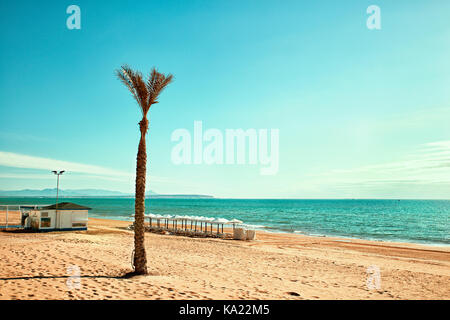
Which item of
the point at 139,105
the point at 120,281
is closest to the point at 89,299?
the point at 120,281

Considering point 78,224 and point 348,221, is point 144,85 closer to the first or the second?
point 78,224

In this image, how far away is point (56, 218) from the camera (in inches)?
841

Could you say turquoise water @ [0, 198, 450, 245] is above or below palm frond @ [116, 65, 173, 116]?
below

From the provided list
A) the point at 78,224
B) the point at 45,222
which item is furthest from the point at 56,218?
the point at 78,224

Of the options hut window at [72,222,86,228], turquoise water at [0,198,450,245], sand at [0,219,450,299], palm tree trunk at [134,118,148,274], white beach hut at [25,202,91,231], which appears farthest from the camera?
turquoise water at [0,198,450,245]

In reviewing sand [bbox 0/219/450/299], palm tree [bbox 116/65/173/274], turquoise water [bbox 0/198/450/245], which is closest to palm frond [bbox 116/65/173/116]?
palm tree [bbox 116/65/173/274]

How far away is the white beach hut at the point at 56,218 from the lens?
68.5ft

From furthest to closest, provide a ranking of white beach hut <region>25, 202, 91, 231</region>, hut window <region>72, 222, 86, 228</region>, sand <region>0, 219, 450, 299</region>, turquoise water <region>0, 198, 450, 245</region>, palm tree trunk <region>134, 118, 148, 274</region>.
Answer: turquoise water <region>0, 198, 450, 245</region>
hut window <region>72, 222, 86, 228</region>
white beach hut <region>25, 202, 91, 231</region>
palm tree trunk <region>134, 118, 148, 274</region>
sand <region>0, 219, 450, 299</region>

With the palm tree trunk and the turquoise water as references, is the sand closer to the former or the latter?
the palm tree trunk

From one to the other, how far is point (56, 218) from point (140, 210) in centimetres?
1546

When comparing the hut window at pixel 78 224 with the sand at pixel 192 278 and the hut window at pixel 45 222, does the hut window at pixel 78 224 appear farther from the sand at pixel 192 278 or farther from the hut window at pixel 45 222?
the sand at pixel 192 278

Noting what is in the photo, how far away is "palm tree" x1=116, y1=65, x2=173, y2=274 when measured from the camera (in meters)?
9.08

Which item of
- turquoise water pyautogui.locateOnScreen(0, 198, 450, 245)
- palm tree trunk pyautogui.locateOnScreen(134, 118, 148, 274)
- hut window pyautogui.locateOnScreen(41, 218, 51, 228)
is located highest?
palm tree trunk pyautogui.locateOnScreen(134, 118, 148, 274)
